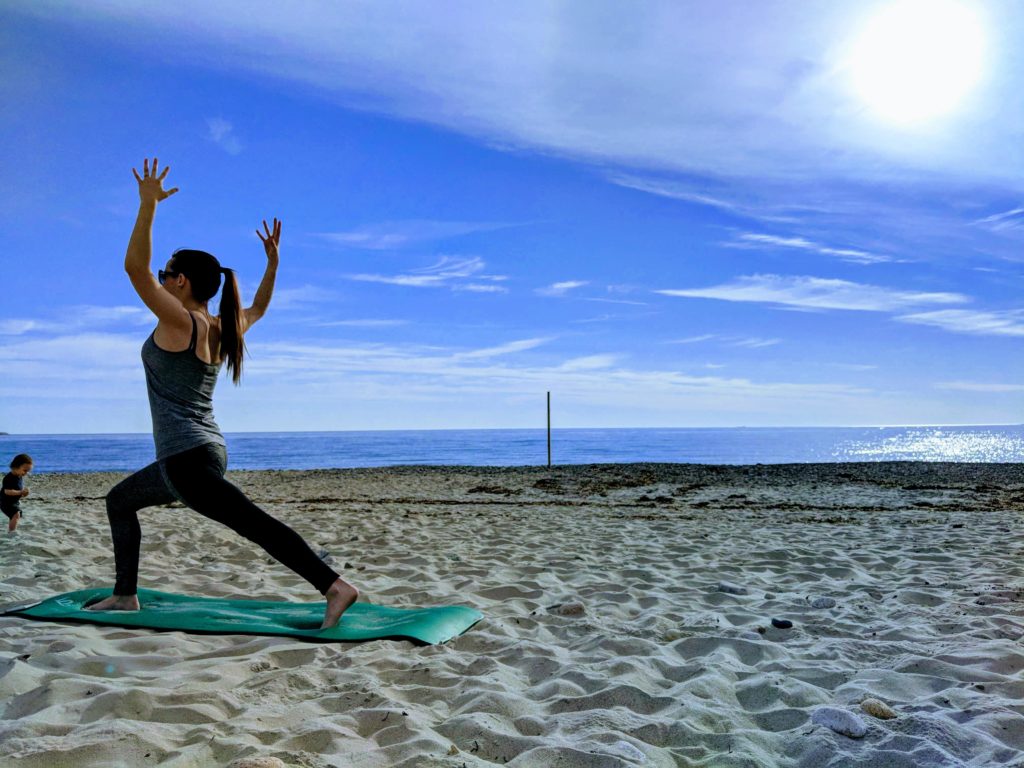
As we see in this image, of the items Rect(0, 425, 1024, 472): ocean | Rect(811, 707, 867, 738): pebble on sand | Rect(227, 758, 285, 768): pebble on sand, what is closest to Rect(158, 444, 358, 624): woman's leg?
Rect(227, 758, 285, 768): pebble on sand

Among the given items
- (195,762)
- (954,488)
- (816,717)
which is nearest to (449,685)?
(195,762)

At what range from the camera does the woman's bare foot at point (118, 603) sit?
394cm

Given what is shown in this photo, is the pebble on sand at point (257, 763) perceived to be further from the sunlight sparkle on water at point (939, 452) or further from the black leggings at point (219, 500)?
the sunlight sparkle on water at point (939, 452)

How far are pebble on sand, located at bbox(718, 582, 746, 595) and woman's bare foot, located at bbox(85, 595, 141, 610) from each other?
11.5 feet

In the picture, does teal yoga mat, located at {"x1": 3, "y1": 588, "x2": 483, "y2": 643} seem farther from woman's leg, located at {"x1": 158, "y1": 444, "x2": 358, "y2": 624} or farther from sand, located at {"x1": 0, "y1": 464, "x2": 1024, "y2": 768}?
woman's leg, located at {"x1": 158, "y1": 444, "x2": 358, "y2": 624}

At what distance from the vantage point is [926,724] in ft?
8.18

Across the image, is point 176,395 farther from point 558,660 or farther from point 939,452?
point 939,452

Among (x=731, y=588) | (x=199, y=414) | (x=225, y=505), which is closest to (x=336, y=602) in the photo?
(x=225, y=505)

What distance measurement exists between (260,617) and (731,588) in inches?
114

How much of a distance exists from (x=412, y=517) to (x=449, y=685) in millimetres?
6588

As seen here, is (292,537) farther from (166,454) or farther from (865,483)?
(865,483)

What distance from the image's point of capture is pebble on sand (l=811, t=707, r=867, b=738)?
246cm

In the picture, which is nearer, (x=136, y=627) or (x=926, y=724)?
(x=926, y=724)

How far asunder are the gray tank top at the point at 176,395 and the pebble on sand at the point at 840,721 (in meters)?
2.87
